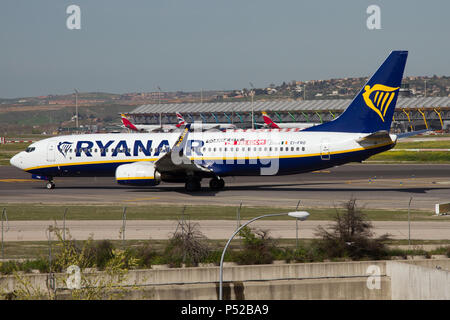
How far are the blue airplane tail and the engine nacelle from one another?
13389 millimetres

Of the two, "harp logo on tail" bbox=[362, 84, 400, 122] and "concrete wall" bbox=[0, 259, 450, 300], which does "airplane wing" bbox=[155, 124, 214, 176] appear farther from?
"concrete wall" bbox=[0, 259, 450, 300]

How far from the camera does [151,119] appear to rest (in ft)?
649

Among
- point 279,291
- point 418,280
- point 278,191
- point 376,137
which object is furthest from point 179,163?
point 418,280

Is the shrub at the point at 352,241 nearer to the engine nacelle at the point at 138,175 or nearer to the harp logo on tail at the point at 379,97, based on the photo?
the harp logo on tail at the point at 379,97

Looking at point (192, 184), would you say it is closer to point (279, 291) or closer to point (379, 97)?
point (379, 97)

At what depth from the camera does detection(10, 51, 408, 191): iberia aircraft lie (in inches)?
1863

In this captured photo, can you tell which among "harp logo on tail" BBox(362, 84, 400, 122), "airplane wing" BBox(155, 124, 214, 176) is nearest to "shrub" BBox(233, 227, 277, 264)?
"airplane wing" BBox(155, 124, 214, 176)

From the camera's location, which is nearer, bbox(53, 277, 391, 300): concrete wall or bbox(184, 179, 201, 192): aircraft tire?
bbox(53, 277, 391, 300): concrete wall

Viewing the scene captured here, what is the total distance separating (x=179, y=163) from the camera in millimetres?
47906

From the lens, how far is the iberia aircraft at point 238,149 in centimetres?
4731

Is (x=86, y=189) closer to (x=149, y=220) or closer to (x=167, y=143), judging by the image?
(x=167, y=143)

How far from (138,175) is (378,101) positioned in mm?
17639

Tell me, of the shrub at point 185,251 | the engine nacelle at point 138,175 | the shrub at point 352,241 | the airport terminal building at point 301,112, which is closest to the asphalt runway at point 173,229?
the shrub at point 352,241
